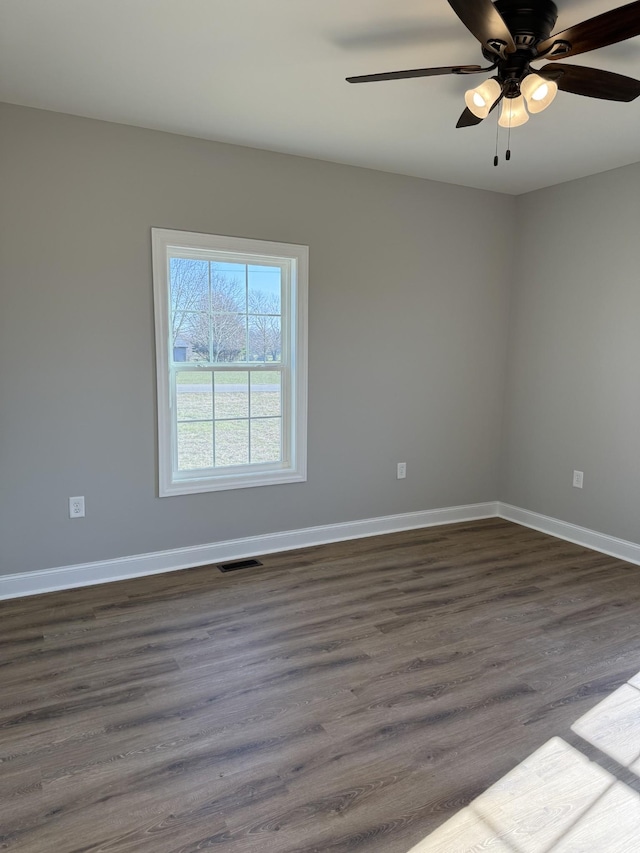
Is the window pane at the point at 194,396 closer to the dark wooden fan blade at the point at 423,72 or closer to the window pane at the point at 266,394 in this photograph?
the window pane at the point at 266,394

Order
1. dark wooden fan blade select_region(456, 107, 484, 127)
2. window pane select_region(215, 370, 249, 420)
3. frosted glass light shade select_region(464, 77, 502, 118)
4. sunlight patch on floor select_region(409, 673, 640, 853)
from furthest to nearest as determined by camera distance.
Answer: window pane select_region(215, 370, 249, 420)
dark wooden fan blade select_region(456, 107, 484, 127)
frosted glass light shade select_region(464, 77, 502, 118)
sunlight patch on floor select_region(409, 673, 640, 853)

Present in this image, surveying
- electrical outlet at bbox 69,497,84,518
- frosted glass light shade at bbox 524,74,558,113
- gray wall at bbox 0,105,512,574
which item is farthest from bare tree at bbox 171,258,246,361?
frosted glass light shade at bbox 524,74,558,113

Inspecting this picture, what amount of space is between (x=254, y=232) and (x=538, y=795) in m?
3.16

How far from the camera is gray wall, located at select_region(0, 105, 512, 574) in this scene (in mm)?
3029

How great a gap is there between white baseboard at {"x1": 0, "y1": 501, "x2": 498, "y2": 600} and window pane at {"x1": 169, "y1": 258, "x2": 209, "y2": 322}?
1493 mm

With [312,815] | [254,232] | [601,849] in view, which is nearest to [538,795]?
[601,849]

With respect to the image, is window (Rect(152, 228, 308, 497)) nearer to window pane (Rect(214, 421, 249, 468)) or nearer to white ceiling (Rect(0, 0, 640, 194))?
window pane (Rect(214, 421, 249, 468))

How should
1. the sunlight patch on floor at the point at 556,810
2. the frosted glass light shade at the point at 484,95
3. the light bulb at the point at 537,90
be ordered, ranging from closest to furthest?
the sunlight patch on floor at the point at 556,810 < the light bulb at the point at 537,90 < the frosted glass light shade at the point at 484,95

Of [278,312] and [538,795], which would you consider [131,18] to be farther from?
[538,795]

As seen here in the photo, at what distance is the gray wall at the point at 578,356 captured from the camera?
12.3ft

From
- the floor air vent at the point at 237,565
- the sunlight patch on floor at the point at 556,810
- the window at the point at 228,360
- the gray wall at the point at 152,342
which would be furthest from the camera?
the floor air vent at the point at 237,565

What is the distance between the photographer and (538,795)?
1.75 meters

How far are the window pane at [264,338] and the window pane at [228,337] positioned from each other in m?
0.06

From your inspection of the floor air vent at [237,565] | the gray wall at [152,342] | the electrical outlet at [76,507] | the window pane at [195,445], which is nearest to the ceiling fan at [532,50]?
the gray wall at [152,342]
